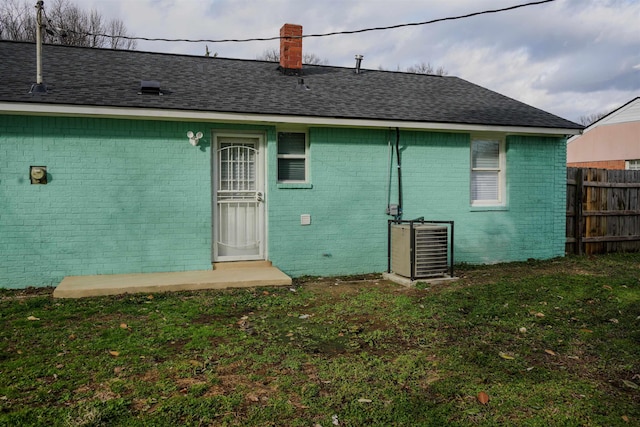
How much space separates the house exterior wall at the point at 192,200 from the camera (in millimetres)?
7934

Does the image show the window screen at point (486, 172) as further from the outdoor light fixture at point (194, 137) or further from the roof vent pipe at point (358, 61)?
the outdoor light fixture at point (194, 137)

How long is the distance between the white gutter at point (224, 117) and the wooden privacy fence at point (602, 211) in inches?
81.8

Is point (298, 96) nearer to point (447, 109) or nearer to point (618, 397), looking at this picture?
point (447, 109)

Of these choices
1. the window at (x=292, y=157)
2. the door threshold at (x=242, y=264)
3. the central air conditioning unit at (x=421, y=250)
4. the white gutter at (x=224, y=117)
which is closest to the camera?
the white gutter at (x=224, y=117)

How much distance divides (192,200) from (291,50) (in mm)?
4463

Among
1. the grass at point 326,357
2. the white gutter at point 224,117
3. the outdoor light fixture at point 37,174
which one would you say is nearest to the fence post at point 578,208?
the white gutter at point 224,117

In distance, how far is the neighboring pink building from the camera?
2103cm

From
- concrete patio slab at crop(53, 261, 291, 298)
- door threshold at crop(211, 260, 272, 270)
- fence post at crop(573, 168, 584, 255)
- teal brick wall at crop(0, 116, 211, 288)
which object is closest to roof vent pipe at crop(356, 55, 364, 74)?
teal brick wall at crop(0, 116, 211, 288)

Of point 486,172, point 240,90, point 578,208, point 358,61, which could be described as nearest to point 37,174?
point 240,90

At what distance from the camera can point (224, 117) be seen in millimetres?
8445

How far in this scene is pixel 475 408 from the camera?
12.4 ft

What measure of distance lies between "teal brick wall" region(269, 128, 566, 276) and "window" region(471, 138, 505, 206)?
20 cm

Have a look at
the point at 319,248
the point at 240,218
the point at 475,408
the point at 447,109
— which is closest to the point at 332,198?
the point at 319,248

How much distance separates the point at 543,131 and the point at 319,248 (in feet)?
17.1
